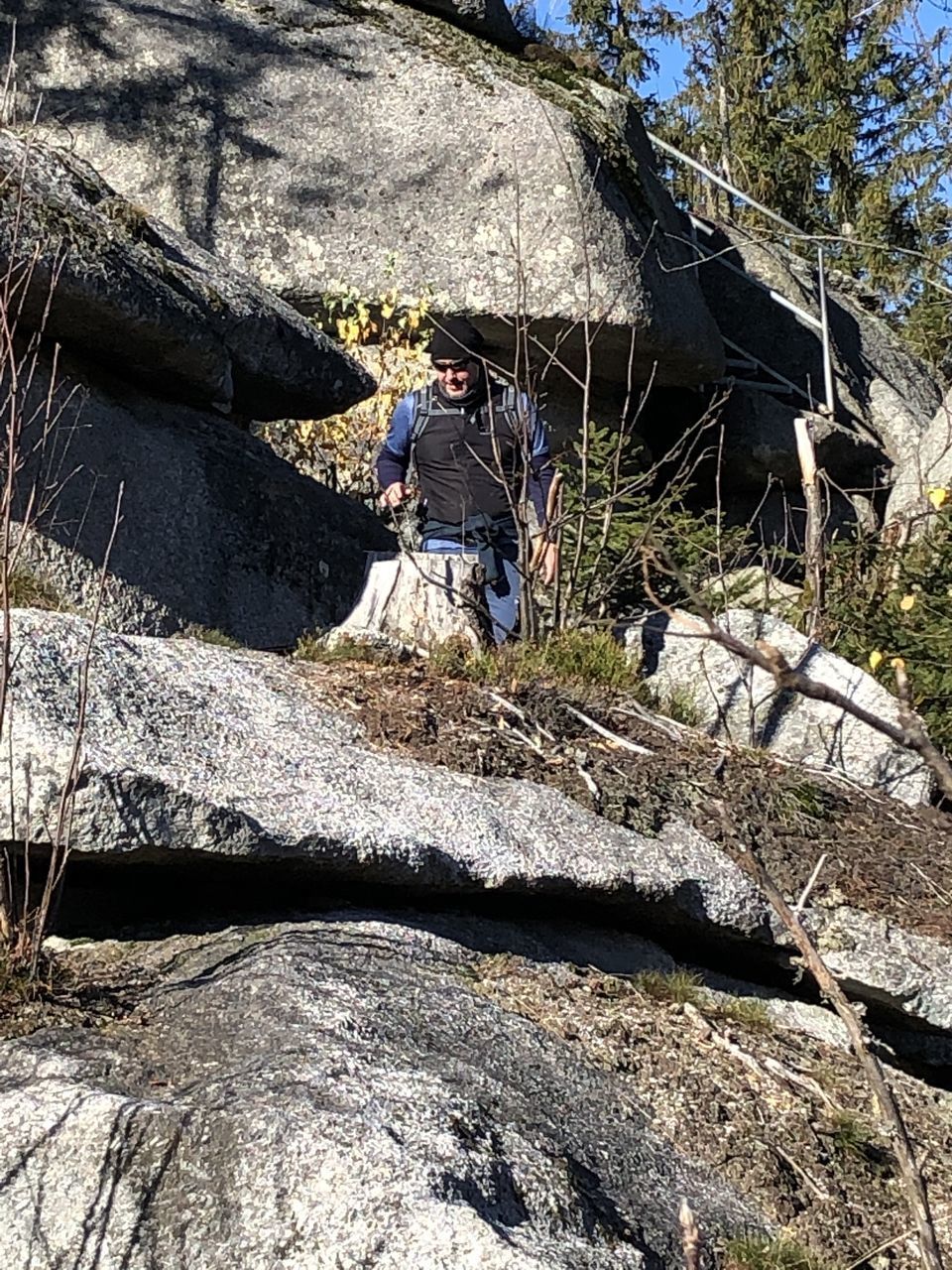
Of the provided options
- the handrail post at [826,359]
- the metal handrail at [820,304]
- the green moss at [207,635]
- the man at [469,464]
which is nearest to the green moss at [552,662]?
the man at [469,464]

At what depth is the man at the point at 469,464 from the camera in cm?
700

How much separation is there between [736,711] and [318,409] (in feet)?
11.1

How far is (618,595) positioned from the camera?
826cm

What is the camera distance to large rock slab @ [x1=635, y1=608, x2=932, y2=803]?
20.9 ft

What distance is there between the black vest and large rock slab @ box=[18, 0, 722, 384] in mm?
2434

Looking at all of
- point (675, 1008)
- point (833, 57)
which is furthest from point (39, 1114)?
point (833, 57)

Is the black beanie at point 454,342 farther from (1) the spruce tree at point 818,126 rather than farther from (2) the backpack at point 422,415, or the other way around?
(1) the spruce tree at point 818,126

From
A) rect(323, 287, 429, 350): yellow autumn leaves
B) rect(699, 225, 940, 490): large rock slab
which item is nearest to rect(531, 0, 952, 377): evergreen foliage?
rect(699, 225, 940, 490): large rock slab

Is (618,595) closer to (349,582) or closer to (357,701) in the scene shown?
(349,582)

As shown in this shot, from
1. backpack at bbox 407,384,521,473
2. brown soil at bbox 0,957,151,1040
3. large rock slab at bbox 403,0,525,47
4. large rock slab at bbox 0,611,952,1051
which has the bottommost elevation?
brown soil at bbox 0,957,151,1040

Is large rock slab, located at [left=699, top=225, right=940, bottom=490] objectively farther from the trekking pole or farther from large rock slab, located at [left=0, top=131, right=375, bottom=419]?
the trekking pole

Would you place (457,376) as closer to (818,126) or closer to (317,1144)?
(317,1144)

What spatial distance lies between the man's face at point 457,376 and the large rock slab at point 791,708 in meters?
1.38

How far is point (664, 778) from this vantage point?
5660mm
